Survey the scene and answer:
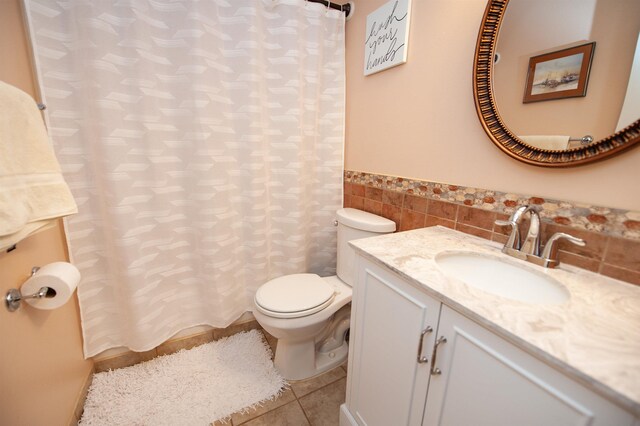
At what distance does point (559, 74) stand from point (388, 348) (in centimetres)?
102

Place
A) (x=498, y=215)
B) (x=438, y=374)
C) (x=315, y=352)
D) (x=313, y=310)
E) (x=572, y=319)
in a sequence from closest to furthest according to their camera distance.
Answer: (x=572, y=319), (x=438, y=374), (x=498, y=215), (x=313, y=310), (x=315, y=352)

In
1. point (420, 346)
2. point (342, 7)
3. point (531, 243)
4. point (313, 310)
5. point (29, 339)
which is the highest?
point (342, 7)

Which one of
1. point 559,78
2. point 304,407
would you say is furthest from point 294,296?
point 559,78

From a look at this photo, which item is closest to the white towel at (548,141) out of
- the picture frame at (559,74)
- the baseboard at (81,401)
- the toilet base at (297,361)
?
the picture frame at (559,74)

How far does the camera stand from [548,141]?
819mm

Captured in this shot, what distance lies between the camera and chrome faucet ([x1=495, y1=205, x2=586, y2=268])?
2.61 ft

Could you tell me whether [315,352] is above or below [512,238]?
below

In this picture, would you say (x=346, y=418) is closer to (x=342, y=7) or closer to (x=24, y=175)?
(x=24, y=175)

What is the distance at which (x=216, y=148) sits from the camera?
4.36 ft

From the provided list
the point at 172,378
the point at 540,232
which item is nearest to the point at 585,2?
the point at 540,232

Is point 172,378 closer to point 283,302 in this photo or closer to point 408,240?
point 283,302

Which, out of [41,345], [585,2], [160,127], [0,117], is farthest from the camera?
[160,127]

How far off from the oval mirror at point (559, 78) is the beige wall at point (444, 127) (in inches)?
2.1

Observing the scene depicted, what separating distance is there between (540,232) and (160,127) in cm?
161
